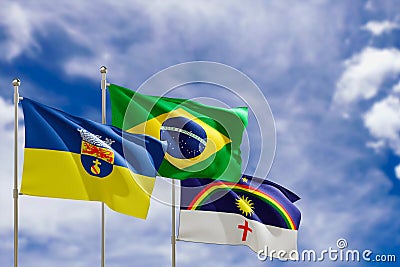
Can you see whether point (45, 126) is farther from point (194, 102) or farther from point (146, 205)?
point (194, 102)

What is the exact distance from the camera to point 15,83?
19812 millimetres

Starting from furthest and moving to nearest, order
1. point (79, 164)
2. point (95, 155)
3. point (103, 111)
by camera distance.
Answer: point (103, 111) < point (95, 155) < point (79, 164)

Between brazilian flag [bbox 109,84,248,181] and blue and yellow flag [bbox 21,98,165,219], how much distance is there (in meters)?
1.01

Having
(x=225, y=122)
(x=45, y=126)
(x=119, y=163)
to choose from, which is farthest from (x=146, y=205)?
(x=225, y=122)

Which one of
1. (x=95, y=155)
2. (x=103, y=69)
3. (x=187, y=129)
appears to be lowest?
(x=95, y=155)

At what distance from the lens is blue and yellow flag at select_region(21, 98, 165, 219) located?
63.2 ft

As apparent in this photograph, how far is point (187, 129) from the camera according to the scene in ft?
71.6

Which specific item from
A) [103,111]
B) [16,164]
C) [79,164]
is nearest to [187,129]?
[103,111]

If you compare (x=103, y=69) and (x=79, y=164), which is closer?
(x=79, y=164)

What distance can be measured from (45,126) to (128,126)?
6.61ft

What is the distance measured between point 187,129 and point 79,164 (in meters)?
3.10

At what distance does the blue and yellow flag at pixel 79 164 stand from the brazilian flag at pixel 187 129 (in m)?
1.01

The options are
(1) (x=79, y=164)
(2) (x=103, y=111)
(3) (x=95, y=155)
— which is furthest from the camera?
(2) (x=103, y=111)

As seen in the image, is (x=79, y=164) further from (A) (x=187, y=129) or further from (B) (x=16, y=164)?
(A) (x=187, y=129)
